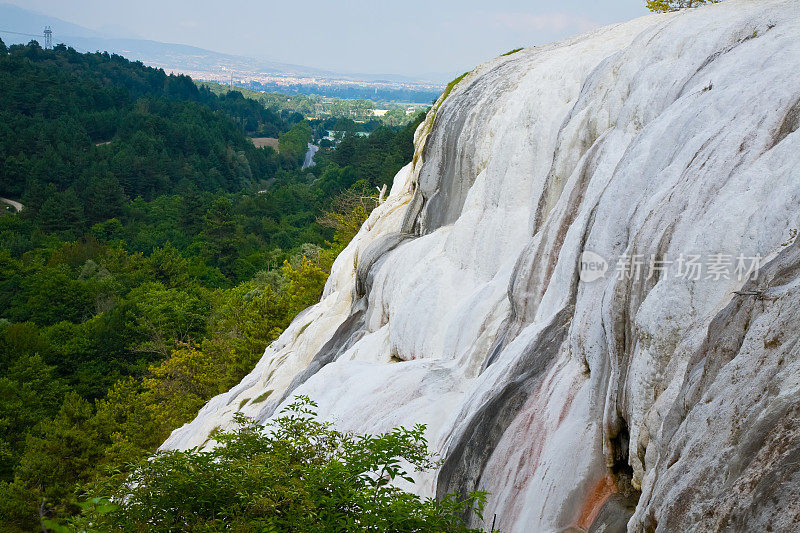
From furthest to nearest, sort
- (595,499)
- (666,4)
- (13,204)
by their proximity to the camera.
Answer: (13,204) → (666,4) → (595,499)

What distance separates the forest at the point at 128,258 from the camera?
1091 inches

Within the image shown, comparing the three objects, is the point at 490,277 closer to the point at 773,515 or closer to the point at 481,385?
the point at 481,385

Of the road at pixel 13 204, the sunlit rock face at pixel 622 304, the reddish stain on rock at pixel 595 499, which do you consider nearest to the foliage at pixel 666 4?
the sunlit rock face at pixel 622 304

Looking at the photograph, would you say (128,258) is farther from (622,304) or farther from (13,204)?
(622,304)

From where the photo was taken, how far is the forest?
90.9 feet

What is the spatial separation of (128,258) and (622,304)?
6076 centimetres

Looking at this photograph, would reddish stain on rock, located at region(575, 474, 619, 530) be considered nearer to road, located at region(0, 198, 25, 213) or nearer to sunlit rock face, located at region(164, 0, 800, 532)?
sunlit rock face, located at region(164, 0, 800, 532)

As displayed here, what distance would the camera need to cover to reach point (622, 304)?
22.5 ft

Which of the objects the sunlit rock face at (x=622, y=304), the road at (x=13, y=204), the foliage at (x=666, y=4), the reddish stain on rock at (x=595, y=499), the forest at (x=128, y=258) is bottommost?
the road at (x=13, y=204)

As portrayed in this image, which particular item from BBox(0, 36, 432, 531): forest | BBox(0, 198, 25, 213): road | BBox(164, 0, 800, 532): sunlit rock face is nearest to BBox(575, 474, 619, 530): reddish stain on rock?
BBox(164, 0, 800, 532): sunlit rock face

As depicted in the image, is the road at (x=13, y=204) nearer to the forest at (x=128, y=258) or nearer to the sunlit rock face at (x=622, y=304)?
the forest at (x=128, y=258)

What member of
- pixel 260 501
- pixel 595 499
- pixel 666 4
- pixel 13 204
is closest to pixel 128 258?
pixel 13 204

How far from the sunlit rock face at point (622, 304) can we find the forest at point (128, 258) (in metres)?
3.83

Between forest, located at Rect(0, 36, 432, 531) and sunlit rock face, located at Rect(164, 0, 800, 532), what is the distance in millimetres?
3832
